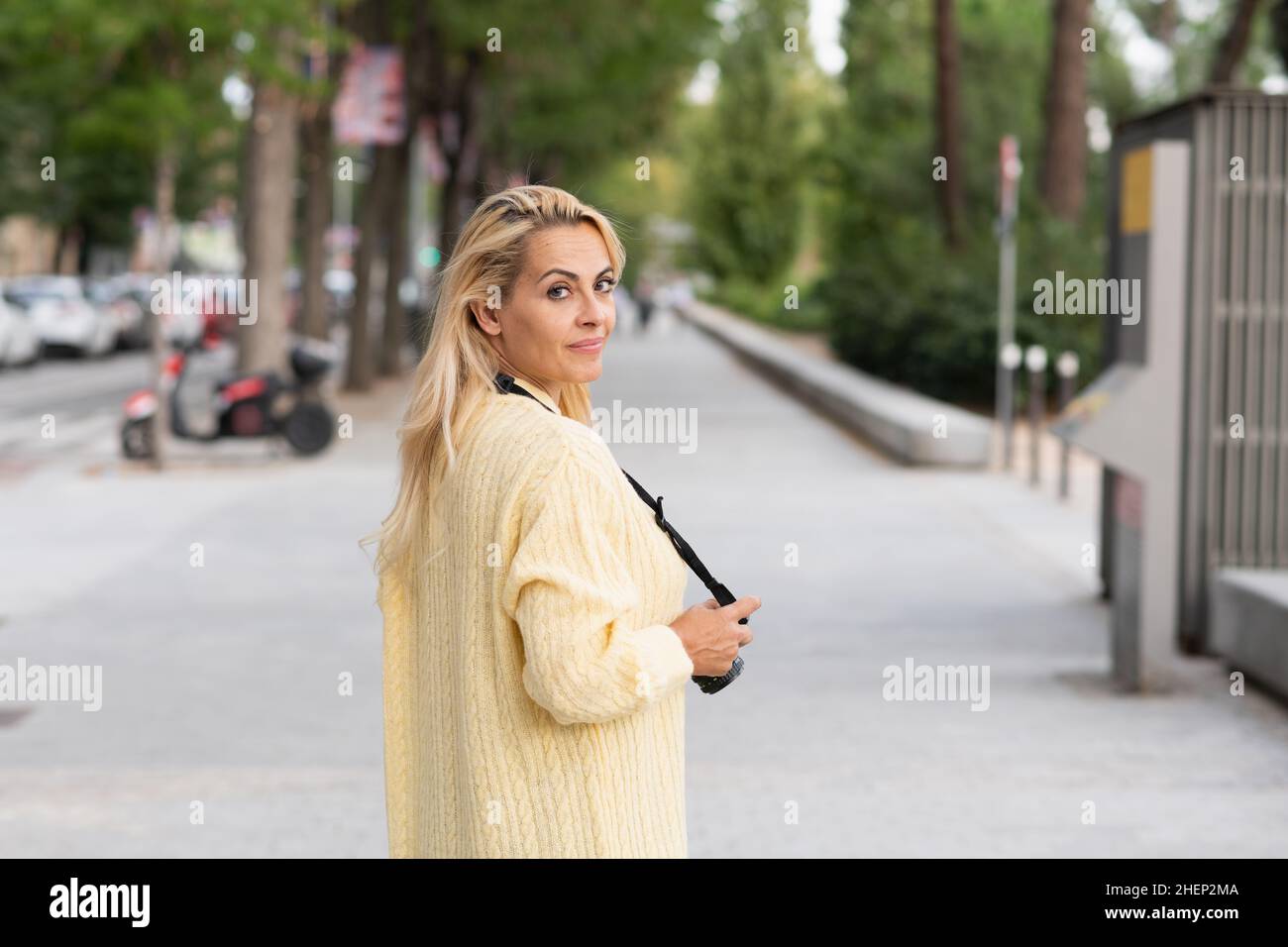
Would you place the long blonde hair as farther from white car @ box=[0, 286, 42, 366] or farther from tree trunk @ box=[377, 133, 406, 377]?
white car @ box=[0, 286, 42, 366]

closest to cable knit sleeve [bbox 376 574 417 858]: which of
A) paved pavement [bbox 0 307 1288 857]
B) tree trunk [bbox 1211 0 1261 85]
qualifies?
paved pavement [bbox 0 307 1288 857]

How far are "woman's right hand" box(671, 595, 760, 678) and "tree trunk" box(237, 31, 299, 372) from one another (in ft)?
59.2

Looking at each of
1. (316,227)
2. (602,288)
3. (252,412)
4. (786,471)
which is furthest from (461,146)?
(602,288)

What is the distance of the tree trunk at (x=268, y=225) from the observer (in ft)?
67.8

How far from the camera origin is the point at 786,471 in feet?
61.1

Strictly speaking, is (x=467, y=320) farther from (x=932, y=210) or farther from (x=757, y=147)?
(x=757, y=147)

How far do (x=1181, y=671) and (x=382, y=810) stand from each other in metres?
4.13

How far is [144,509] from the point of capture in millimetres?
15484

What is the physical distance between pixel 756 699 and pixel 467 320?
5.93 meters

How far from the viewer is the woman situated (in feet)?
9.02

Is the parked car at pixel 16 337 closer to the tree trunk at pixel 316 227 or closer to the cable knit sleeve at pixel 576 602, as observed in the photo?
the tree trunk at pixel 316 227

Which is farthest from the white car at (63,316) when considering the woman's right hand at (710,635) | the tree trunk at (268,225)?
the woman's right hand at (710,635)

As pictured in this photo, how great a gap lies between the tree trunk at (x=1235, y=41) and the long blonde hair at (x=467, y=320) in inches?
1019
